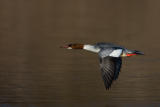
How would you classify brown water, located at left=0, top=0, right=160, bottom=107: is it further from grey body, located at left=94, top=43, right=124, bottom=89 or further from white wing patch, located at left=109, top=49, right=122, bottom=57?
white wing patch, located at left=109, top=49, right=122, bottom=57

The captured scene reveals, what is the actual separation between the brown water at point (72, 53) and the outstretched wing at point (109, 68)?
1.59ft

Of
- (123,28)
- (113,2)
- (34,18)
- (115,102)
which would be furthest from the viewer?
(113,2)

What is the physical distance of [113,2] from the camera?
728 inches

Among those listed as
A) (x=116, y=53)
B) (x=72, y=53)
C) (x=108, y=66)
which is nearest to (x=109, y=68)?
(x=108, y=66)

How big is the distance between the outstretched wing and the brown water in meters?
0.49

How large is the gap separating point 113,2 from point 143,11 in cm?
138

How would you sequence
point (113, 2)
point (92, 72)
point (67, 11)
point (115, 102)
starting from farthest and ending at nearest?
point (113, 2) → point (67, 11) → point (92, 72) → point (115, 102)

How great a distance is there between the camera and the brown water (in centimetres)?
795

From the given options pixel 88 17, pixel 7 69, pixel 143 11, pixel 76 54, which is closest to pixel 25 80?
pixel 7 69

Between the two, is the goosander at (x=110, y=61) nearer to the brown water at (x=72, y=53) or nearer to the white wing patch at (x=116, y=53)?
the white wing patch at (x=116, y=53)

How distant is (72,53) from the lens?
11234 millimetres

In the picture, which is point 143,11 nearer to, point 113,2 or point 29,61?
point 113,2

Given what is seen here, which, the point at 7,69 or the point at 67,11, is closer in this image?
the point at 7,69

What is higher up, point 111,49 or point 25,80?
point 111,49
